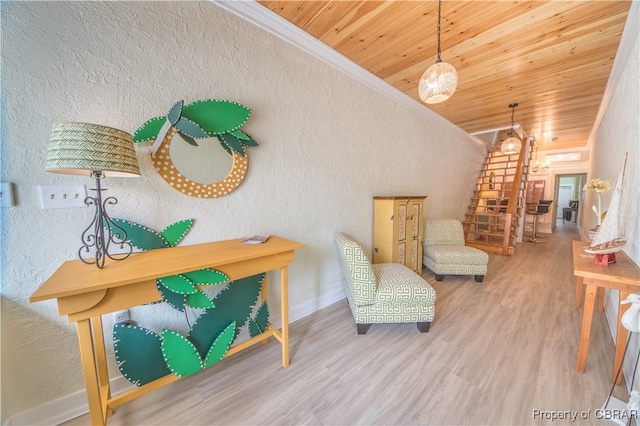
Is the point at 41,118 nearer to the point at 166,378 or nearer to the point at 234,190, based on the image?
the point at 234,190

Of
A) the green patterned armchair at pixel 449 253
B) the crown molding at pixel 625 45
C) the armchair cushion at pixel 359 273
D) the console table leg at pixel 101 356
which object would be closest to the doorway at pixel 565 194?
the crown molding at pixel 625 45

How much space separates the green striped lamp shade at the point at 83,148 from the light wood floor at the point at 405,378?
135cm

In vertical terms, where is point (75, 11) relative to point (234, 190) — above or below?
above

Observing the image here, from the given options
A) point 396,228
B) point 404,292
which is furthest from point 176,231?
point 396,228

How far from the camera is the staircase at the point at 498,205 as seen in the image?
4.29 meters

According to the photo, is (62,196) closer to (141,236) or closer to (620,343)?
(141,236)

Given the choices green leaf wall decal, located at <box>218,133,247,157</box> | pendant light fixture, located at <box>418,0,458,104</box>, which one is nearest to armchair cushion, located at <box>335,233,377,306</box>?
green leaf wall decal, located at <box>218,133,247,157</box>

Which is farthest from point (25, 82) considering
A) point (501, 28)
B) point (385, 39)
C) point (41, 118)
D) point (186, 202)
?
point (501, 28)

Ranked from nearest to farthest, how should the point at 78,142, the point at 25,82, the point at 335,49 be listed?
the point at 78,142 < the point at 25,82 < the point at 335,49

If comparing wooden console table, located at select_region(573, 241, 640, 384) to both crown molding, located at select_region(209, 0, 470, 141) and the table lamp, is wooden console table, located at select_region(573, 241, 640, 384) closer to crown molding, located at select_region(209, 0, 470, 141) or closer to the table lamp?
crown molding, located at select_region(209, 0, 470, 141)

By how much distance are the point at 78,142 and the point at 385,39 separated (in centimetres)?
227

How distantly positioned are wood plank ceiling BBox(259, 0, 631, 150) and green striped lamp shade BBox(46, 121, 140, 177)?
58.7 inches

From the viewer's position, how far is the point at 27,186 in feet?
3.43

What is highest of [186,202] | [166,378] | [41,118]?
[41,118]
